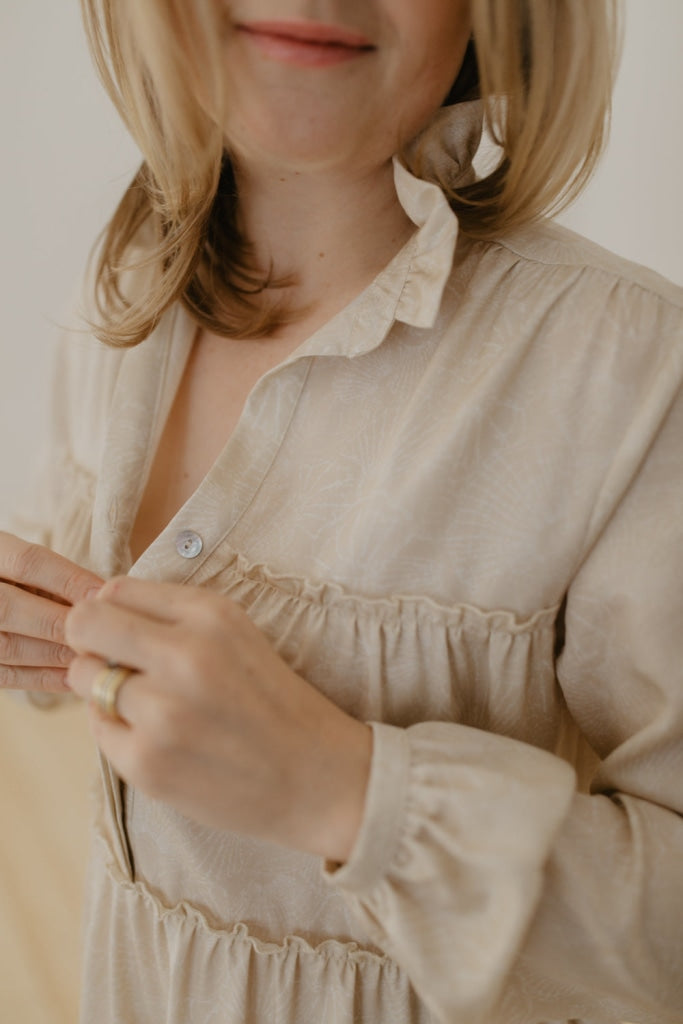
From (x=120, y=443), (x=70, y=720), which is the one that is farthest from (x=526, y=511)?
(x=70, y=720)

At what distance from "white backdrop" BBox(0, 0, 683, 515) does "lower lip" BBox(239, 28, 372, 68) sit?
49 centimetres

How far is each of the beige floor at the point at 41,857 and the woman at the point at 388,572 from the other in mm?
235

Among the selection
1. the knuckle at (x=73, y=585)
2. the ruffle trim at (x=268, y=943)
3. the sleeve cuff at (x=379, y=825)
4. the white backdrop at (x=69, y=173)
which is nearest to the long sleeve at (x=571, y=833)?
the sleeve cuff at (x=379, y=825)

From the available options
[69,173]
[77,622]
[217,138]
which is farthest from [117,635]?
[69,173]

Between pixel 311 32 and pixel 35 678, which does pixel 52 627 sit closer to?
pixel 35 678

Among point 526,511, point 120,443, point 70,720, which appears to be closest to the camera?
point 526,511

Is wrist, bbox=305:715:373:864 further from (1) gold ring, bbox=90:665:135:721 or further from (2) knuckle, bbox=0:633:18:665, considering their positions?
(2) knuckle, bbox=0:633:18:665

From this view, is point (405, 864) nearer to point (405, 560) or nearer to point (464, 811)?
point (464, 811)

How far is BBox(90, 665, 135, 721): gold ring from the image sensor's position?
52 cm

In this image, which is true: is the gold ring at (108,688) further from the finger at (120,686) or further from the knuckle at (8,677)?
the knuckle at (8,677)

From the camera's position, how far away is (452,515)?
25.2 inches

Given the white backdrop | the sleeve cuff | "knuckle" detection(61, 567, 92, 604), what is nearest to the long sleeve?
the sleeve cuff

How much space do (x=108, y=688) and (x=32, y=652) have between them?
0.24 metres

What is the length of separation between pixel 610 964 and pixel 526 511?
29 centimetres
